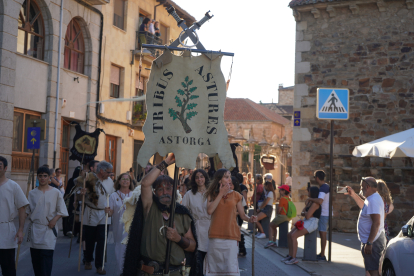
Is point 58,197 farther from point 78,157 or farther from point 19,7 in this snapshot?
point 19,7

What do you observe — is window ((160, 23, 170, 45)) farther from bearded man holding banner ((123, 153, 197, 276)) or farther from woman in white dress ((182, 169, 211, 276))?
bearded man holding banner ((123, 153, 197, 276))

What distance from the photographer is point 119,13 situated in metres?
26.0

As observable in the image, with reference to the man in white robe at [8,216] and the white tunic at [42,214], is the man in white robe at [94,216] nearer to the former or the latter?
the white tunic at [42,214]

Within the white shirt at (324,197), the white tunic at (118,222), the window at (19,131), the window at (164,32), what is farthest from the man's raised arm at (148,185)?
the window at (164,32)

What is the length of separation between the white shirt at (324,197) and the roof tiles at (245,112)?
5844cm

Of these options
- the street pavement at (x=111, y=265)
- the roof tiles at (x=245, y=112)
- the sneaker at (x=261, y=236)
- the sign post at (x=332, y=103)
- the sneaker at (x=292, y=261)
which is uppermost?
the roof tiles at (x=245, y=112)

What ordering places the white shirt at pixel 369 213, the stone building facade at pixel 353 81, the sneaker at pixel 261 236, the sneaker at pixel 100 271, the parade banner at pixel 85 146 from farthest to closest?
the stone building facade at pixel 353 81 < the sneaker at pixel 261 236 < the parade banner at pixel 85 146 < the sneaker at pixel 100 271 < the white shirt at pixel 369 213

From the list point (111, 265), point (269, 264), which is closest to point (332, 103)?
point (269, 264)

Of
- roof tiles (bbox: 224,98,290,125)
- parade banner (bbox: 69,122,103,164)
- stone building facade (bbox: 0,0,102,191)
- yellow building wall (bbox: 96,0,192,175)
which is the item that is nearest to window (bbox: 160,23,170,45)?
yellow building wall (bbox: 96,0,192,175)

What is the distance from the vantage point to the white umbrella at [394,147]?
37.3 feet

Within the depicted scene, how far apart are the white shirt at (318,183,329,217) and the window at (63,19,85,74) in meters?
13.6

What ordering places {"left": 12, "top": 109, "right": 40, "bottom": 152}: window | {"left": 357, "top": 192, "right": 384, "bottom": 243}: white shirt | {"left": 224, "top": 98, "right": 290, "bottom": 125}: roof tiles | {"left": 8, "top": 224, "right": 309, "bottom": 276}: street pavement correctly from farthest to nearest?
{"left": 224, "top": 98, "right": 290, "bottom": 125}: roof tiles → {"left": 12, "top": 109, "right": 40, "bottom": 152}: window → {"left": 8, "top": 224, "right": 309, "bottom": 276}: street pavement → {"left": 357, "top": 192, "right": 384, "bottom": 243}: white shirt

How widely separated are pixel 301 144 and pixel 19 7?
1034 cm

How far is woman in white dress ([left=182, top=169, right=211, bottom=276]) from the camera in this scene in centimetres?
786
